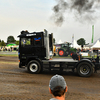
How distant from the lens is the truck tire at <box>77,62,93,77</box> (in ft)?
26.0

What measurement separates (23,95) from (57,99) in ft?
11.9

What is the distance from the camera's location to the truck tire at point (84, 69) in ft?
26.0

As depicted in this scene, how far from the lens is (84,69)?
26.4ft

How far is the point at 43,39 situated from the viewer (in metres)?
8.49

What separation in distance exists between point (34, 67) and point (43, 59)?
0.77 meters

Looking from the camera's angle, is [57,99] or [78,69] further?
[78,69]

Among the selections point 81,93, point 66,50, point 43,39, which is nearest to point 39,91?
point 81,93

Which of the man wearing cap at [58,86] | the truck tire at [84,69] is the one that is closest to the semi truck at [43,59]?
the truck tire at [84,69]

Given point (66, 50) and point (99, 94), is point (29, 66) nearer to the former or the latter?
point (99, 94)

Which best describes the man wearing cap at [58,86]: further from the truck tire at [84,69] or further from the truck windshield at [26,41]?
the truck windshield at [26,41]

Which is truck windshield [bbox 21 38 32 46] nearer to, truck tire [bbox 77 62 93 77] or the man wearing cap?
truck tire [bbox 77 62 93 77]

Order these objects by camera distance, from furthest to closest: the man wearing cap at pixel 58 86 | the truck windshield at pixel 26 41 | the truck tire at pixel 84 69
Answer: the truck windshield at pixel 26 41 < the truck tire at pixel 84 69 < the man wearing cap at pixel 58 86

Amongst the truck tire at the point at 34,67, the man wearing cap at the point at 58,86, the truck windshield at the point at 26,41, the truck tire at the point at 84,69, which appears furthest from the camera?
the truck windshield at the point at 26,41

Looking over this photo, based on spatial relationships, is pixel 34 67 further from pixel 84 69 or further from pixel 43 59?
pixel 84 69
